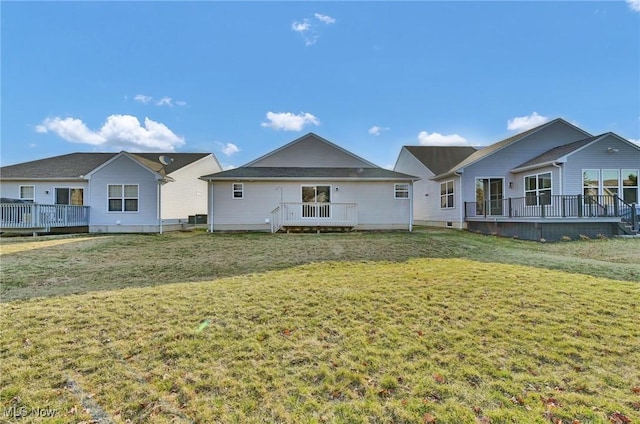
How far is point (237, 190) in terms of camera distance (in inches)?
698

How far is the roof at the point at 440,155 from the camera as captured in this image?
76.0ft

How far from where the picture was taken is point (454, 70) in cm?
2011

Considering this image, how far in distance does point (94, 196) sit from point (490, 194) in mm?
23142

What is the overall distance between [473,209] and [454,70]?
29.5ft

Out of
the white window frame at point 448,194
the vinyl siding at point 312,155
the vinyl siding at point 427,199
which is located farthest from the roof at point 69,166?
the white window frame at point 448,194

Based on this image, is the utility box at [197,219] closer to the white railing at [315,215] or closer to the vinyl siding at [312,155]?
the vinyl siding at [312,155]

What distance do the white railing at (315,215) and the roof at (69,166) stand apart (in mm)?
7983

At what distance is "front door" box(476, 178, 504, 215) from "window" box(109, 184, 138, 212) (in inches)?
776

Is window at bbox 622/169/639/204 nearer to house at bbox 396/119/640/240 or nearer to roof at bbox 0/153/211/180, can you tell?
house at bbox 396/119/640/240

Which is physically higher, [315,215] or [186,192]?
[186,192]

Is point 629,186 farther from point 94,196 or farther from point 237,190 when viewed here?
point 94,196

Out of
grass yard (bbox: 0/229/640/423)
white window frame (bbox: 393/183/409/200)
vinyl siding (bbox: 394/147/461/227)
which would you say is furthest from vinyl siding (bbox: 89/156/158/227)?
vinyl siding (bbox: 394/147/461/227)

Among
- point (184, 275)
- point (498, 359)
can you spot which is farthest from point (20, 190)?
point (498, 359)

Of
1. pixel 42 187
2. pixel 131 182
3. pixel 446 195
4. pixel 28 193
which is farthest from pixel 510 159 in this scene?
pixel 28 193
